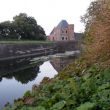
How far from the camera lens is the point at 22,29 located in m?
49.9

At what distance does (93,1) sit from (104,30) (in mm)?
2677

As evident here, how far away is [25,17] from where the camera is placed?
2082 inches

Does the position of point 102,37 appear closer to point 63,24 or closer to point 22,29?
point 22,29

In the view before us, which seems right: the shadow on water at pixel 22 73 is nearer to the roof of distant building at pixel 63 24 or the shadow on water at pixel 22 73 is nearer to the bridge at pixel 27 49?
the bridge at pixel 27 49

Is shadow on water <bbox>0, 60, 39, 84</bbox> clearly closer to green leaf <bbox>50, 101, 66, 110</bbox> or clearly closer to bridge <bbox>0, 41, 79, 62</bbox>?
bridge <bbox>0, 41, 79, 62</bbox>

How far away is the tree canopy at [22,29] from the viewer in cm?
4788

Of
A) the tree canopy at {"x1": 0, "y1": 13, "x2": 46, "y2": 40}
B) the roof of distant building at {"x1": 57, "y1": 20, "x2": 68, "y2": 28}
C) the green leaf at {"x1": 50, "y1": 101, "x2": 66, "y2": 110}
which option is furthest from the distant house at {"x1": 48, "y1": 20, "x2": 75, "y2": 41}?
the green leaf at {"x1": 50, "y1": 101, "x2": 66, "y2": 110}

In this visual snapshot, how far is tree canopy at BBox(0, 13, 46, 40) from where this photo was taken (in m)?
47.9

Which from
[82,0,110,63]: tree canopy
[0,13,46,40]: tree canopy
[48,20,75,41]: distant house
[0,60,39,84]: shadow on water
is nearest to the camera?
[82,0,110,63]: tree canopy

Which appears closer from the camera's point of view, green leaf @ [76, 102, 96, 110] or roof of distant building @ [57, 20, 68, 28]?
green leaf @ [76, 102, 96, 110]

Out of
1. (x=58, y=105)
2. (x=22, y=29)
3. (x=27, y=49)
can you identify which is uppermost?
(x=22, y=29)

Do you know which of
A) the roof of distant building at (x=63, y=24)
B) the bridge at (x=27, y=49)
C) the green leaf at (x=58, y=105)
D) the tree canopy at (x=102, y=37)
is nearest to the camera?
the green leaf at (x=58, y=105)

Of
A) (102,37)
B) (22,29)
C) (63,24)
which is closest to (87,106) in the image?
(102,37)

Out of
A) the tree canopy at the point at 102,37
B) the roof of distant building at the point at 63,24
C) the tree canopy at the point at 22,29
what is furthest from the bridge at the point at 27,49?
the tree canopy at the point at 102,37
